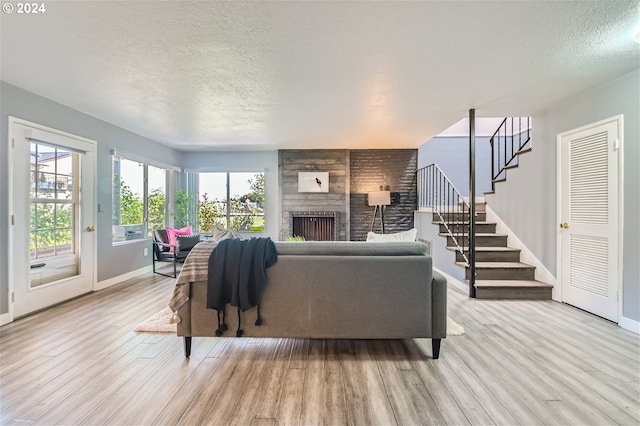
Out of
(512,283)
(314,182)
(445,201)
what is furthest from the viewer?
(314,182)

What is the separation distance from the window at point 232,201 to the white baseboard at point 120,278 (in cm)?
170

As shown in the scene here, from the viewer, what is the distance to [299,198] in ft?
21.4

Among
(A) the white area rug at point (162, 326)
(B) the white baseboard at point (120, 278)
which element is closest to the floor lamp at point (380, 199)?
(A) the white area rug at point (162, 326)

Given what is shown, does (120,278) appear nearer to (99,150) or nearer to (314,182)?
(99,150)

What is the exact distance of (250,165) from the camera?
21.6ft

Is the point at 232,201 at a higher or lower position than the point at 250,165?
lower

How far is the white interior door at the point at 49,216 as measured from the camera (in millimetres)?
3025

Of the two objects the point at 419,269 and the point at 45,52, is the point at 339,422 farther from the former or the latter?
the point at 45,52

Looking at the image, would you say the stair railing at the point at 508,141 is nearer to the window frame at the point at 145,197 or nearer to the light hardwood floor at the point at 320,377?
the light hardwood floor at the point at 320,377

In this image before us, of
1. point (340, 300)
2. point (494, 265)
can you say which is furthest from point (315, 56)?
point (494, 265)

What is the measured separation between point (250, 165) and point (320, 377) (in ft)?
17.7

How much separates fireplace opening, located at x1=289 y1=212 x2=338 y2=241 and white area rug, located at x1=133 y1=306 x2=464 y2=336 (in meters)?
3.69

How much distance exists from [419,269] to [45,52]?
349cm

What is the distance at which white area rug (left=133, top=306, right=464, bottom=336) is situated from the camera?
2670 mm
